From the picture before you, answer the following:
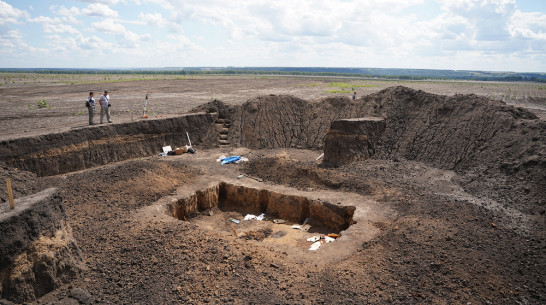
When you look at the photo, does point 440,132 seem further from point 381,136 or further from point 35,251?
point 35,251

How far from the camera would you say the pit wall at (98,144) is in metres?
13.9

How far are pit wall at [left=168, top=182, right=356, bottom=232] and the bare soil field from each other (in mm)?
50

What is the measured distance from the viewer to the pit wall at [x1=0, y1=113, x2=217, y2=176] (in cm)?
1387

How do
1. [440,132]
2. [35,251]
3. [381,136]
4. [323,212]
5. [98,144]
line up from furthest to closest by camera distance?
[381,136], [440,132], [98,144], [323,212], [35,251]

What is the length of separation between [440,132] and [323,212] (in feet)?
26.9

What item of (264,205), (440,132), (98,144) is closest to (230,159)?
(264,205)

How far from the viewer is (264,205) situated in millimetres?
13820

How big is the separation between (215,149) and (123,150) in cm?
478

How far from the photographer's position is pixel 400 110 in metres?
19.0

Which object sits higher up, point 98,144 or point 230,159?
point 98,144

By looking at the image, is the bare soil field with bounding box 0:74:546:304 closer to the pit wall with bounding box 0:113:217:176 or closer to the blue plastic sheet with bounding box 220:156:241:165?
the pit wall with bounding box 0:113:217:176

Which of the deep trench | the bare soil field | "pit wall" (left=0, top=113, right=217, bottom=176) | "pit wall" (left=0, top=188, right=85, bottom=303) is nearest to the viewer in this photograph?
"pit wall" (left=0, top=188, right=85, bottom=303)

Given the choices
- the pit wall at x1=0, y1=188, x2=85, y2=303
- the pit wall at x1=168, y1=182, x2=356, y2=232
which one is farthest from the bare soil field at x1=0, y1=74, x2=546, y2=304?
the pit wall at x1=0, y1=188, x2=85, y2=303

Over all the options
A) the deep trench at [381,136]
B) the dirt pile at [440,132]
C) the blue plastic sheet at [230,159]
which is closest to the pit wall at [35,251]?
the deep trench at [381,136]
